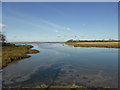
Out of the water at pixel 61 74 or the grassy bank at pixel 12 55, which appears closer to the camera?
the water at pixel 61 74

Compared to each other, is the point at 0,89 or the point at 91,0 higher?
the point at 91,0

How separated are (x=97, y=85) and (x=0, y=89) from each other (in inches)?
355

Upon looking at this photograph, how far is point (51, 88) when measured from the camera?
9.08 m

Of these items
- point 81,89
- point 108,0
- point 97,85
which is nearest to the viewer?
point 81,89

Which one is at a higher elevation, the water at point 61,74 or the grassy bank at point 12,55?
the grassy bank at point 12,55

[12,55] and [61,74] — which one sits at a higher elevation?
[12,55]

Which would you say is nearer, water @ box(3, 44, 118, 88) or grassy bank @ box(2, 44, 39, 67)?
water @ box(3, 44, 118, 88)

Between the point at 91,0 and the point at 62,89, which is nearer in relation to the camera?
the point at 62,89

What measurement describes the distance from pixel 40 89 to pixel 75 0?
8673 millimetres

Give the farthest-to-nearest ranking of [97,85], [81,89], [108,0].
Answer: [97,85] → [108,0] → [81,89]

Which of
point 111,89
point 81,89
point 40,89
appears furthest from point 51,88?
point 111,89

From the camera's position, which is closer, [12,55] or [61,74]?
[61,74]

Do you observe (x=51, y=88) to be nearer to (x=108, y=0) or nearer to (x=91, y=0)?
(x=91, y=0)

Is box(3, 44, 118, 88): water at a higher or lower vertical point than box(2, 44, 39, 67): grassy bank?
lower
